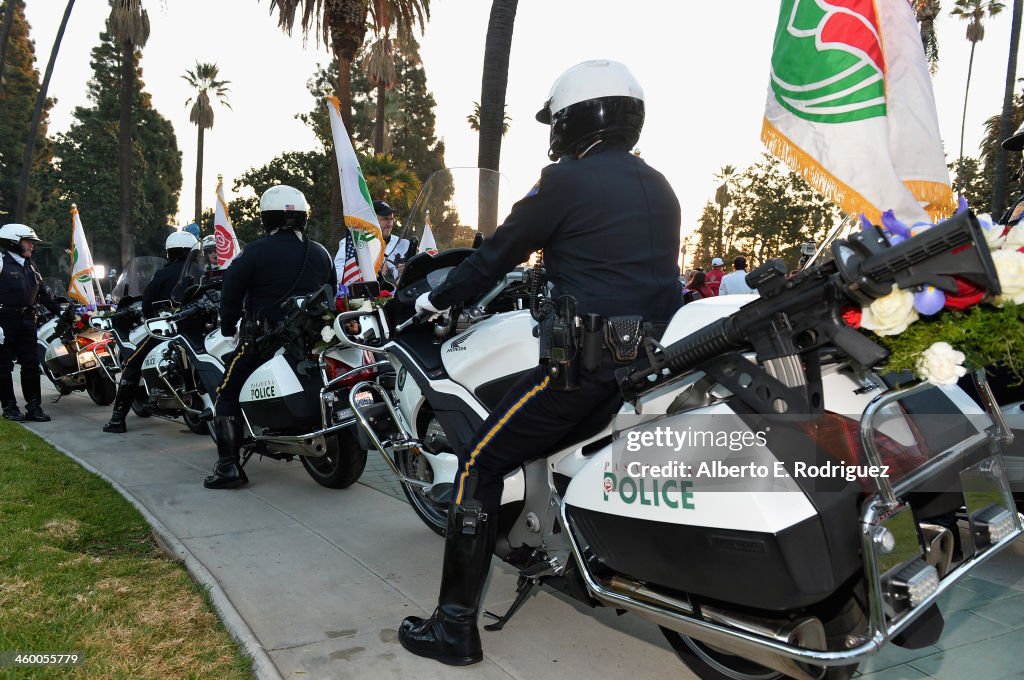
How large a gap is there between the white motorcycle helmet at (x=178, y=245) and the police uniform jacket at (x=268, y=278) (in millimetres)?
3113

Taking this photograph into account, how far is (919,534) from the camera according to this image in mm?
2010

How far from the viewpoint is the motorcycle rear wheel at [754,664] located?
2033 millimetres

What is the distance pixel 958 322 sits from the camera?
1.90m

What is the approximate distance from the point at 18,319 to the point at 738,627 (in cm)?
872

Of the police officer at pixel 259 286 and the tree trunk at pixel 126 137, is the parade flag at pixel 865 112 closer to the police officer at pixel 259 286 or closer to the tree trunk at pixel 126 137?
the police officer at pixel 259 286

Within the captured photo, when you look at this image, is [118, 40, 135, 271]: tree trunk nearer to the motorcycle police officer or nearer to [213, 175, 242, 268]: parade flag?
the motorcycle police officer

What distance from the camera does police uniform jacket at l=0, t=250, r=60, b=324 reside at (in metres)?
8.30

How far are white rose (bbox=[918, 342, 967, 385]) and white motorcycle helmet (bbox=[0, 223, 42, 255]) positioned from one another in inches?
354

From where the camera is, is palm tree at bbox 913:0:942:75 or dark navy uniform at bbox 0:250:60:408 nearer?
dark navy uniform at bbox 0:250:60:408

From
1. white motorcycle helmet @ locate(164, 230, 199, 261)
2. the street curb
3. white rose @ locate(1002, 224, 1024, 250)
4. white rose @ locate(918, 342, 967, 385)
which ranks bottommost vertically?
the street curb

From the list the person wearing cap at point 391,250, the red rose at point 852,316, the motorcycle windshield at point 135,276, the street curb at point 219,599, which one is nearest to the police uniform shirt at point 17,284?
the motorcycle windshield at point 135,276

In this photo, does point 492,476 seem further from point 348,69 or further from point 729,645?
point 348,69

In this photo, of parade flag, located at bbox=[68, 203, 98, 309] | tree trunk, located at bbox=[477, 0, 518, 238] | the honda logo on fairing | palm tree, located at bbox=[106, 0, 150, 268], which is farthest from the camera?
palm tree, located at bbox=[106, 0, 150, 268]

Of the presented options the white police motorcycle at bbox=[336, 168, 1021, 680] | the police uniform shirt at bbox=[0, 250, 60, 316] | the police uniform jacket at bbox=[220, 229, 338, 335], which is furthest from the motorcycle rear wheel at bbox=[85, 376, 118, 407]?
the white police motorcycle at bbox=[336, 168, 1021, 680]
